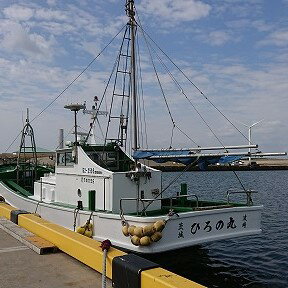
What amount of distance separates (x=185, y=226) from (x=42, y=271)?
14.8 ft

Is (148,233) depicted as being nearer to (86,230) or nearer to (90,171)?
(86,230)

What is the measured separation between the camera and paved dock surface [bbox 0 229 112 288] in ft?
21.0

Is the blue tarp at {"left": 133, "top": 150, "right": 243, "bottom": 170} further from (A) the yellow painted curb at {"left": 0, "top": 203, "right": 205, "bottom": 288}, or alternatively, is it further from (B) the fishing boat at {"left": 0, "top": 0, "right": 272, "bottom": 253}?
(A) the yellow painted curb at {"left": 0, "top": 203, "right": 205, "bottom": 288}

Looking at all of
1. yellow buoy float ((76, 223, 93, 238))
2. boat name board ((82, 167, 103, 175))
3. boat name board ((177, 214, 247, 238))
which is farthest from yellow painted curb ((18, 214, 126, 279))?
boat name board ((177, 214, 247, 238))

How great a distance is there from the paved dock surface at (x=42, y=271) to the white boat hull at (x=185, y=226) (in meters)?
2.60

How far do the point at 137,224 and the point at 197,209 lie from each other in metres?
1.98

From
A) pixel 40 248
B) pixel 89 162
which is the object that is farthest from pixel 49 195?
pixel 40 248

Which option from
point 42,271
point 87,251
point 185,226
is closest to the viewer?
point 42,271

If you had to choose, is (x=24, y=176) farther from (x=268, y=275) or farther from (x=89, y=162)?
(x=268, y=275)

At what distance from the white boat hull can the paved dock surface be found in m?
2.60

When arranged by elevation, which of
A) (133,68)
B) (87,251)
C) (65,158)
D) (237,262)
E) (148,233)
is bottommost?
(237,262)

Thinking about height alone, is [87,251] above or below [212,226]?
above

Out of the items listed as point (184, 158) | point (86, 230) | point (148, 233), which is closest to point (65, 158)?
point (86, 230)

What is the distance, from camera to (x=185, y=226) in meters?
10.3
